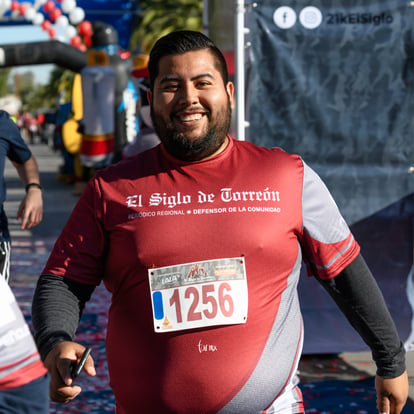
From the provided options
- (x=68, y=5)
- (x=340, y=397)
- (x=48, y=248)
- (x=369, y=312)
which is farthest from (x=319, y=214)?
(x=68, y=5)

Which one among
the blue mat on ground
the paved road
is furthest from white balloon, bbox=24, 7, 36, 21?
the blue mat on ground

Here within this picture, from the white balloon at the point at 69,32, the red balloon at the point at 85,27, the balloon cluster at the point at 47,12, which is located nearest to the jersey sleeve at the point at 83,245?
the balloon cluster at the point at 47,12

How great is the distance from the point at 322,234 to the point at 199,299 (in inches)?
15.2

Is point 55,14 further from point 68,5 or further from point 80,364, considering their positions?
point 80,364

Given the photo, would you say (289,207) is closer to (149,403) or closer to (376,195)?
(149,403)

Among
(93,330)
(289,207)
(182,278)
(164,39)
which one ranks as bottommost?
(93,330)

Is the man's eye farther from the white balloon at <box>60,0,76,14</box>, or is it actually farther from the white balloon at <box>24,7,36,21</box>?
the white balloon at <box>24,7,36,21</box>

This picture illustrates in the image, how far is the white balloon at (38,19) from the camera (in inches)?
656

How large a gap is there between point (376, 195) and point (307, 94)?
29.3 inches

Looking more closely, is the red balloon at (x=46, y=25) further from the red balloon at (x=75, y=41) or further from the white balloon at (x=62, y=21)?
the red balloon at (x=75, y=41)

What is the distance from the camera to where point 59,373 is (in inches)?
77.3

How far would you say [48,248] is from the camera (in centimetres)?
1027

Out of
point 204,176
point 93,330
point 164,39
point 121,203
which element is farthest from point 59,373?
point 93,330

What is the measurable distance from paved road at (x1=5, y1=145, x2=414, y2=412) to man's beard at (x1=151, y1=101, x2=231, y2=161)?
9.33 ft
